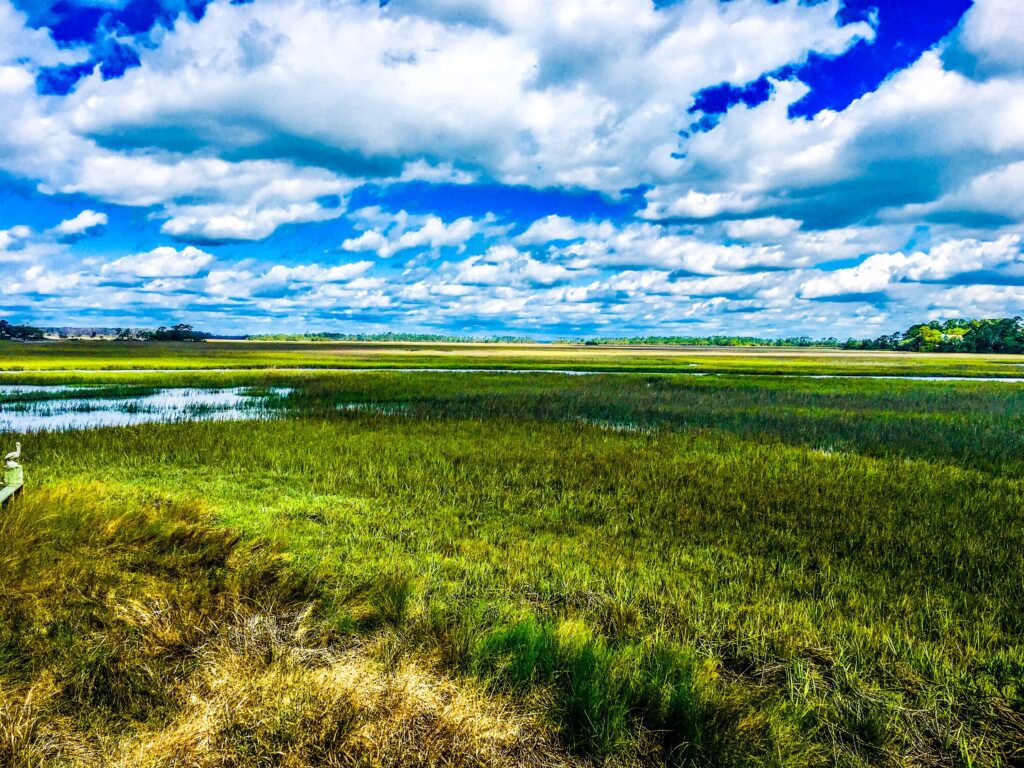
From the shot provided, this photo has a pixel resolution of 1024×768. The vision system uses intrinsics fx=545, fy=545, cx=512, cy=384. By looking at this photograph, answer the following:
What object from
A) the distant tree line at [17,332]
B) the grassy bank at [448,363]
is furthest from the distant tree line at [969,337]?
the distant tree line at [17,332]

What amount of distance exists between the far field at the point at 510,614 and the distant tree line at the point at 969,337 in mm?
173842

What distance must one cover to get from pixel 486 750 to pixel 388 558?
4.27 m

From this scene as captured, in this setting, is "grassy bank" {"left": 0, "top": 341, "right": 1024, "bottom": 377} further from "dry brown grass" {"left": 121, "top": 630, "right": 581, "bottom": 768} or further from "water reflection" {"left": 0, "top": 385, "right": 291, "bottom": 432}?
"dry brown grass" {"left": 121, "top": 630, "right": 581, "bottom": 768}

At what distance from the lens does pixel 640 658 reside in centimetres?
472

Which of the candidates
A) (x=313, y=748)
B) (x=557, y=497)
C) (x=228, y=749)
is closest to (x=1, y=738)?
(x=228, y=749)

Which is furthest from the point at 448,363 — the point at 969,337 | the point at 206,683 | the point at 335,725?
the point at 969,337

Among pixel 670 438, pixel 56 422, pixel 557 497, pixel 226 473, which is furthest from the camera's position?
pixel 56 422

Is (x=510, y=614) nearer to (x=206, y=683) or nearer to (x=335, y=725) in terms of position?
(x=335, y=725)

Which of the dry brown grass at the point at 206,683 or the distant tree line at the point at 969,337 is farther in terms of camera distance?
the distant tree line at the point at 969,337

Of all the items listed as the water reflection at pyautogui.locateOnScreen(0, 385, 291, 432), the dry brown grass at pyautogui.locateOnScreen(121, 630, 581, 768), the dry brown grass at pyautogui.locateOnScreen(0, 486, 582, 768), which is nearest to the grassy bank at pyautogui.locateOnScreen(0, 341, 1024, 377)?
the water reflection at pyautogui.locateOnScreen(0, 385, 291, 432)

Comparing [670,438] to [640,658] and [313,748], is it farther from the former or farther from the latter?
[313,748]

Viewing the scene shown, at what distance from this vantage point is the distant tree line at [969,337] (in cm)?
14162

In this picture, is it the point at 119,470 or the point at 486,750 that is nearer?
the point at 486,750

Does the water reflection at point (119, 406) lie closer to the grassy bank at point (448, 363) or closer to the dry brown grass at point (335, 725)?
the dry brown grass at point (335, 725)
